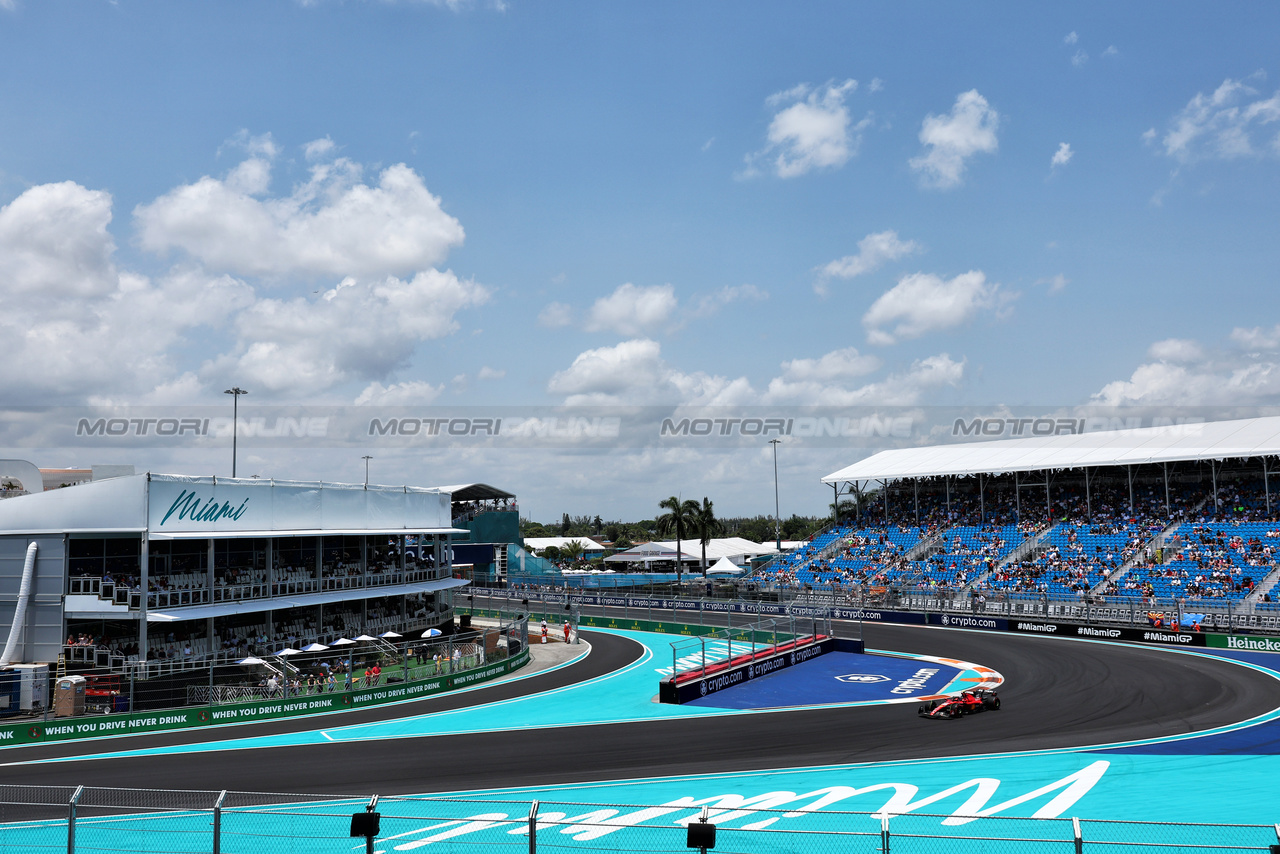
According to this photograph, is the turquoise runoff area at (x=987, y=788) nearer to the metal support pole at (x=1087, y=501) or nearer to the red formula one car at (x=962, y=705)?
the red formula one car at (x=962, y=705)

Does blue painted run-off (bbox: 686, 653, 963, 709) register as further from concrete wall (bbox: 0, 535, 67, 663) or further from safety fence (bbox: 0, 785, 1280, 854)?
concrete wall (bbox: 0, 535, 67, 663)

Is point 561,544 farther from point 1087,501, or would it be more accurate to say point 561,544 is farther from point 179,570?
point 179,570

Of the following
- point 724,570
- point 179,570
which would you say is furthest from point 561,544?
point 179,570

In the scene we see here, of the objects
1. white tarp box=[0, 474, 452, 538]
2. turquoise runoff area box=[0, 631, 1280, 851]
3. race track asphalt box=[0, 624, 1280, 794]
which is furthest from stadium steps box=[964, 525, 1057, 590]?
white tarp box=[0, 474, 452, 538]

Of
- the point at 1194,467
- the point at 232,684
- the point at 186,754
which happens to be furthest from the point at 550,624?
the point at 1194,467

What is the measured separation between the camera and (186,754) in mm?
24500

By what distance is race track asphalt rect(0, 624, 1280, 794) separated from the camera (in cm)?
2169

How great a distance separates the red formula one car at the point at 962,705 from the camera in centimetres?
2814

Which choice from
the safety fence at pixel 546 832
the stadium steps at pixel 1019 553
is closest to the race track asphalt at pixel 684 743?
the safety fence at pixel 546 832

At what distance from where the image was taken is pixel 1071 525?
197 feet

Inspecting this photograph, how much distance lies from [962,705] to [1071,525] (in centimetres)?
3652

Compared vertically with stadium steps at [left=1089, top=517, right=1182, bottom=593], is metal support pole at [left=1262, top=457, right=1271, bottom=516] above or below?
above

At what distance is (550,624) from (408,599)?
402 inches

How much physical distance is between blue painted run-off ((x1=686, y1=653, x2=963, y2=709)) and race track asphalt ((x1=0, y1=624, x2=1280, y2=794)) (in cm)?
216
